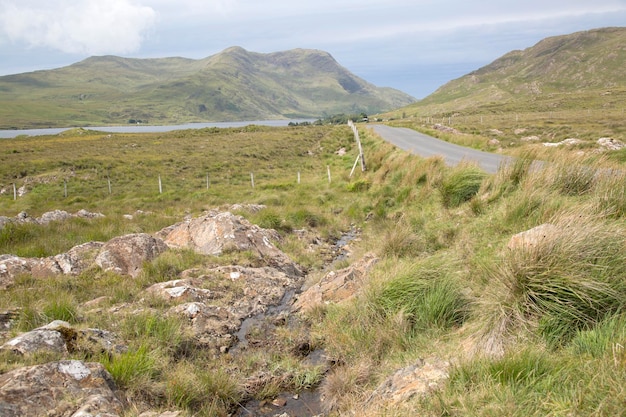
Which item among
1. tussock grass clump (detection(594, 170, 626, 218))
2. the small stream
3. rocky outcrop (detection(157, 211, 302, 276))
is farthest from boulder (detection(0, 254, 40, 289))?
tussock grass clump (detection(594, 170, 626, 218))

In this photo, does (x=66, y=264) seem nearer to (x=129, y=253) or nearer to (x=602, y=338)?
(x=129, y=253)

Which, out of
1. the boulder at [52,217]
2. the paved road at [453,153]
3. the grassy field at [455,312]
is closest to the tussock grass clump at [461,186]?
the grassy field at [455,312]

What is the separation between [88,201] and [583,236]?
24899mm

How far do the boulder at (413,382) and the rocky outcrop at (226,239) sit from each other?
6.28 metres

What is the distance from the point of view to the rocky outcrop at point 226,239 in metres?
10.9

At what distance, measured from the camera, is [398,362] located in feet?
16.6

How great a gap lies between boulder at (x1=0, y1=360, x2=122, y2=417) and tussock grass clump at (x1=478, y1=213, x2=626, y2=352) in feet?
13.5

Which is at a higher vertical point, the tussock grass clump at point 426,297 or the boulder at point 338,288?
the tussock grass clump at point 426,297

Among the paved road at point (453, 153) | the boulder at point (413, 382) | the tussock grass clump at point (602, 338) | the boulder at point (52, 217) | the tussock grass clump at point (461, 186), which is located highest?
the paved road at point (453, 153)

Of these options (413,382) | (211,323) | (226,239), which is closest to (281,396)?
(413,382)

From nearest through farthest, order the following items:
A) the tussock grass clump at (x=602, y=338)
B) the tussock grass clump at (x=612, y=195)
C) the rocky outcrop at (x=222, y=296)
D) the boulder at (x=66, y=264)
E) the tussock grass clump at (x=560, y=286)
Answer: the tussock grass clump at (x=602, y=338) < the tussock grass clump at (x=560, y=286) < the tussock grass clump at (x=612, y=195) < the rocky outcrop at (x=222, y=296) < the boulder at (x=66, y=264)

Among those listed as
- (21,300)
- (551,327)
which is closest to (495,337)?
(551,327)

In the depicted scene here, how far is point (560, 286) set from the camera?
423 centimetres

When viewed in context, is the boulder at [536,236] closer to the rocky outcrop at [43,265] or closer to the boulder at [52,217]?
the rocky outcrop at [43,265]
